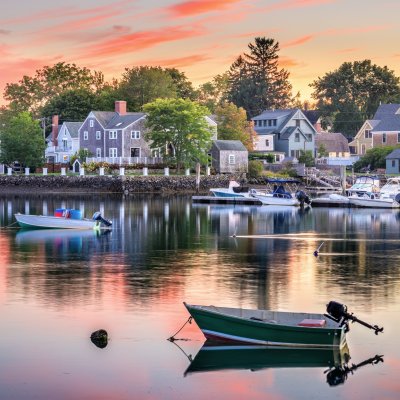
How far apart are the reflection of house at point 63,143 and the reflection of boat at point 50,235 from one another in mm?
81643

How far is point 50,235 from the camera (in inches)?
2714

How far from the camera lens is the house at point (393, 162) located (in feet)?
461

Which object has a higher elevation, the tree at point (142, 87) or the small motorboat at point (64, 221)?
the tree at point (142, 87)

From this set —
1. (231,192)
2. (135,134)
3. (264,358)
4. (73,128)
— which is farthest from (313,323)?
(73,128)

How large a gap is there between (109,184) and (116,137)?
1218cm

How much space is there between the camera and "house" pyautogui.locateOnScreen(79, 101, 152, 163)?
460 ft

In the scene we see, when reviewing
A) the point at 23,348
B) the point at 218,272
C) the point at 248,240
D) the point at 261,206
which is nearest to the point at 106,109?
the point at 261,206

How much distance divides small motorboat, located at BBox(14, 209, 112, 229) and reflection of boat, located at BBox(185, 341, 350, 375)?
1671 inches

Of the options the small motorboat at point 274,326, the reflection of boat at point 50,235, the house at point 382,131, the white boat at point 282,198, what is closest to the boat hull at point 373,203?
the white boat at point 282,198

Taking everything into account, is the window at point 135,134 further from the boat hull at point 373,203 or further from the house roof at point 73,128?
the boat hull at point 373,203

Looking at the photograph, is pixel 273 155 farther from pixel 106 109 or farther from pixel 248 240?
pixel 248 240

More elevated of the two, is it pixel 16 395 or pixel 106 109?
pixel 106 109

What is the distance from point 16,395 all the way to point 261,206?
8244 centimetres

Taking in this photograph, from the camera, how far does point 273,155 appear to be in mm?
156375
